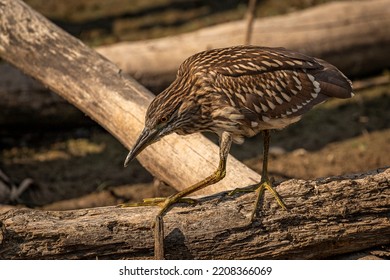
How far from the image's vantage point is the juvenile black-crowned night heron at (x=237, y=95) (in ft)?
17.6

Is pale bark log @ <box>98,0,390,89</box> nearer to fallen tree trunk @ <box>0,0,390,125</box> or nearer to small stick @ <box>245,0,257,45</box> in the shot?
fallen tree trunk @ <box>0,0,390,125</box>

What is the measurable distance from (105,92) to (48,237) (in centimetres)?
228

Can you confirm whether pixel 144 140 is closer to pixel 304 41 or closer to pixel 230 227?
pixel 230 227

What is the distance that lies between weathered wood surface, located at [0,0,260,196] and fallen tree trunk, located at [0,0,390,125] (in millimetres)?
1328

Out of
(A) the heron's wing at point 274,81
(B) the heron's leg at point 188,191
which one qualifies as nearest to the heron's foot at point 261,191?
(B) the heron's leg at point 188,191

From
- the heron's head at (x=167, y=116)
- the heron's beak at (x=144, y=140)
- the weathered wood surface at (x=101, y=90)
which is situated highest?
the weathered wood surface at (x=101, y=90)

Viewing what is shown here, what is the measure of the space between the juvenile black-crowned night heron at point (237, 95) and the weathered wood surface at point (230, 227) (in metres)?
0.14

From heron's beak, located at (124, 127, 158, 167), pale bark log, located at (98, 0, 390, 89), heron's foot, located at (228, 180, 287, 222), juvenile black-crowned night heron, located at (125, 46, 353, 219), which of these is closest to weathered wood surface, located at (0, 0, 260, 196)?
heron's foot, located at (228, 180, 287, 222)

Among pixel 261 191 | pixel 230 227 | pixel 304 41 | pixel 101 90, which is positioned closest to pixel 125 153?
pixel 101 90

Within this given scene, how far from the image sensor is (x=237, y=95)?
5445 millimetres

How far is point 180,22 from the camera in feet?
40.1

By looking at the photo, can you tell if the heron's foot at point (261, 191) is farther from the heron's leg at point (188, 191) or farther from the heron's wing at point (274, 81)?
the heron's wing at point (274, 81)

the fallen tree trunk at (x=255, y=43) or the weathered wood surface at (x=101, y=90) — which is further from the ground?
the fallen tree trunk at (x=255, y=43)

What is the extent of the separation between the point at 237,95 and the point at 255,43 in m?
4.52
